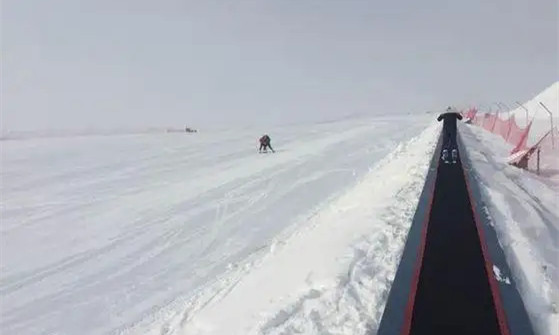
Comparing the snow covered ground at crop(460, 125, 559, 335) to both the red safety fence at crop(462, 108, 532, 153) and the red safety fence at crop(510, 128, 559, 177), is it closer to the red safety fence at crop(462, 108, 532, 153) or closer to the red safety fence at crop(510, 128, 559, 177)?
the red safety fence at crop(510, 128, 559, 177)

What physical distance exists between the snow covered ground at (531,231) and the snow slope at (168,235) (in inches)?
63.7

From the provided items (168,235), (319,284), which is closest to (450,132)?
(168,235)

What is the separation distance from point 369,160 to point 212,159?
710 cm

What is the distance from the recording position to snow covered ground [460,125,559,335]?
5938mm

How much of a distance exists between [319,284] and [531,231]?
4.27m

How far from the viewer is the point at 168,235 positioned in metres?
10.8

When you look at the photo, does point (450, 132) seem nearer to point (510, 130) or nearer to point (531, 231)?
point (531, 231)

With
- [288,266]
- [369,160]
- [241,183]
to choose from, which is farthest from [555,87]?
[288,266]

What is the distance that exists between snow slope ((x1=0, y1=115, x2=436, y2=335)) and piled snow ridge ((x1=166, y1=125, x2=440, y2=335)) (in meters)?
0.05

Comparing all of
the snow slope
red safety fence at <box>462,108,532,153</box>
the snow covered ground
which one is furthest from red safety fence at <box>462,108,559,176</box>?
the snow slope

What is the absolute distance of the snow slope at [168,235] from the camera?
24.0ft

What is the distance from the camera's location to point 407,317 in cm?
540

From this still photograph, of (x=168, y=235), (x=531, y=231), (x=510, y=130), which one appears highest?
(x=531, y=231)

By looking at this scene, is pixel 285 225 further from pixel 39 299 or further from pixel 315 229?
pixel 39 299
